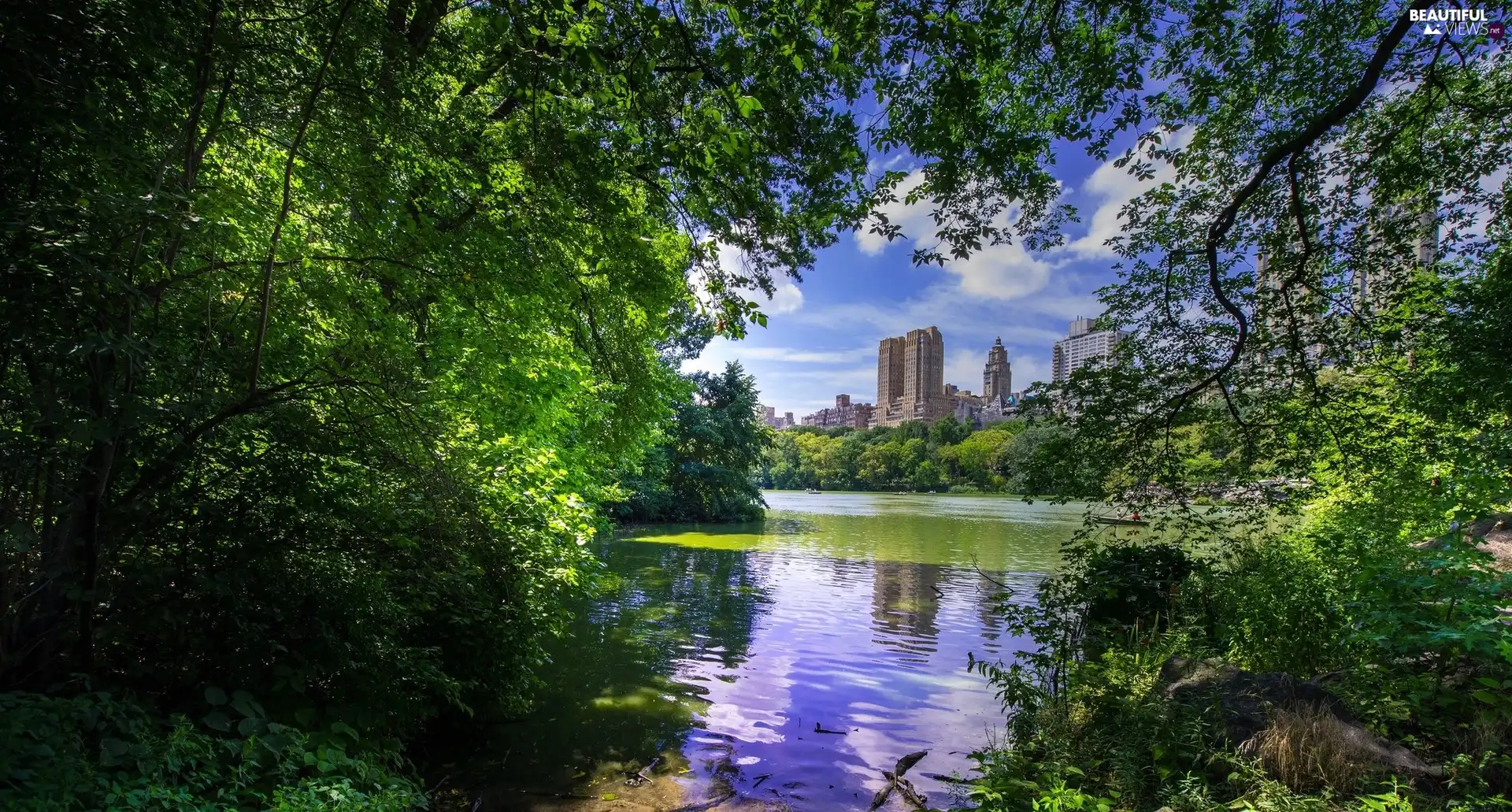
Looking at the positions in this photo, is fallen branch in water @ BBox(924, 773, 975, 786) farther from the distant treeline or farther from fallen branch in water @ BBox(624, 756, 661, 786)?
the distant treeline

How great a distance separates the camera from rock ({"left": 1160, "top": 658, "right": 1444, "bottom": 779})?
378cm

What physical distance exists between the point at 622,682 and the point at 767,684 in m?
1.94

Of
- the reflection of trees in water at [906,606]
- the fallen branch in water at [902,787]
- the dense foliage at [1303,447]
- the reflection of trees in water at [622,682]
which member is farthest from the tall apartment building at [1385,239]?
the reflection of trees in water at [622,682]

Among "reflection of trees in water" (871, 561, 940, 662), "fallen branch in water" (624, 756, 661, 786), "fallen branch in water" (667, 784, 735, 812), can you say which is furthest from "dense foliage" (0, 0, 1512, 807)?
"reflection of trees in water" (871, 561, 940, 662)

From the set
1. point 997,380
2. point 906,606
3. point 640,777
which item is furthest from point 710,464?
point 997,380

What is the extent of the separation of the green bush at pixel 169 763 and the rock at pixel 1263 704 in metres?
5.58

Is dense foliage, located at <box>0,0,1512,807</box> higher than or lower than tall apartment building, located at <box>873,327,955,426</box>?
lower

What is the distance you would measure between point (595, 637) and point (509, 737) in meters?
3.90

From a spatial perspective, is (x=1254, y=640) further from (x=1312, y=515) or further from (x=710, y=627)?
(x=710, y=627)

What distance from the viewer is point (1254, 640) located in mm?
6133

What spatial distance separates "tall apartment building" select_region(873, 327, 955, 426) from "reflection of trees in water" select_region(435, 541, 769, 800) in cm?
15422

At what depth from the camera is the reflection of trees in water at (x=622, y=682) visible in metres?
5.81

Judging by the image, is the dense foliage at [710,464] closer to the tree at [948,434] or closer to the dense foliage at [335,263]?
the dense foliage at [335,263]

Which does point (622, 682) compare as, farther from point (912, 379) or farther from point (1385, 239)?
point (912, 379)
